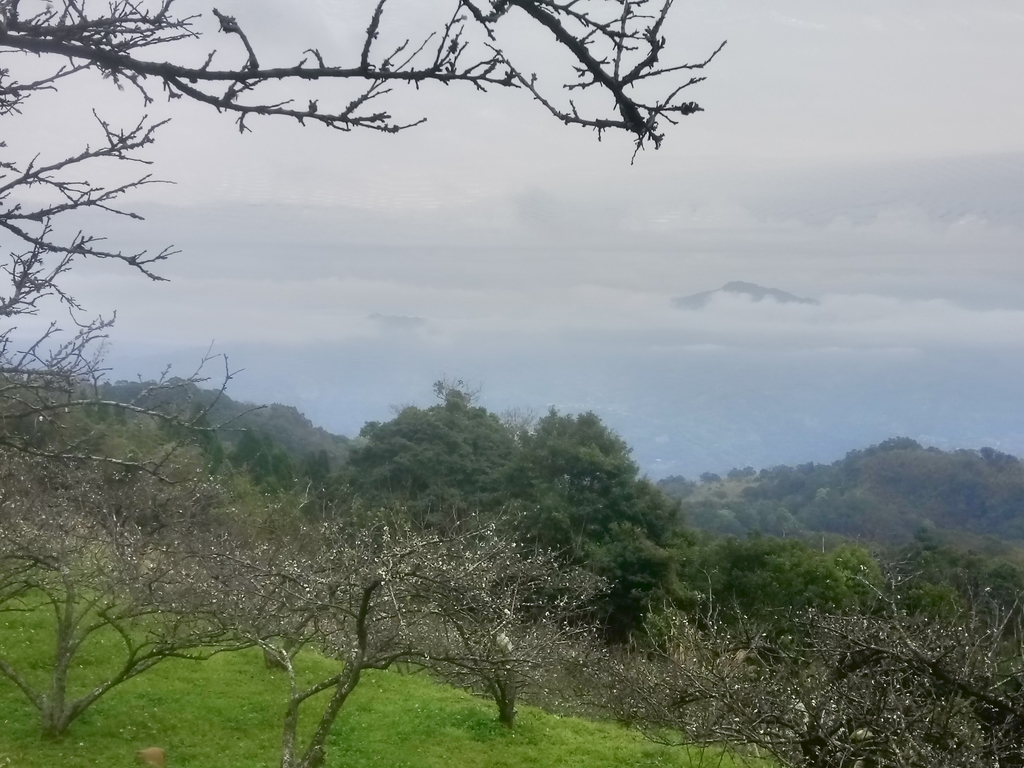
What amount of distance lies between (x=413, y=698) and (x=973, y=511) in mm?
28997

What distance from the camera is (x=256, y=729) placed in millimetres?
8922

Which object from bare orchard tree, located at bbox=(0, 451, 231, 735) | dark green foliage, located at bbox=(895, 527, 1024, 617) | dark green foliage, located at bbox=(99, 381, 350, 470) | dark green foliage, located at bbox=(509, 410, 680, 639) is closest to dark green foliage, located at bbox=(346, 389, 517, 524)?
dark green foliage, located at bbox=(509, 410, 680, 639)

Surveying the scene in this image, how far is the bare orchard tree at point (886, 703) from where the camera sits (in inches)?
170

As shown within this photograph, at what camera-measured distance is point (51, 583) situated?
7.90 meters

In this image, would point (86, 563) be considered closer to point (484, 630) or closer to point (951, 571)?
point (484, 630)

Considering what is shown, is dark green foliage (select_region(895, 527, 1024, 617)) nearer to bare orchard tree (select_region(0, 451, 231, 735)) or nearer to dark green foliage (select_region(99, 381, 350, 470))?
bare orchard tree (select_region(0, 451, 231, 735))

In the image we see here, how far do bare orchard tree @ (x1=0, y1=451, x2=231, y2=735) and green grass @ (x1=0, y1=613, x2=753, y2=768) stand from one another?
0.45m

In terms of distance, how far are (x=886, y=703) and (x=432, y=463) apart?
19.0 metres

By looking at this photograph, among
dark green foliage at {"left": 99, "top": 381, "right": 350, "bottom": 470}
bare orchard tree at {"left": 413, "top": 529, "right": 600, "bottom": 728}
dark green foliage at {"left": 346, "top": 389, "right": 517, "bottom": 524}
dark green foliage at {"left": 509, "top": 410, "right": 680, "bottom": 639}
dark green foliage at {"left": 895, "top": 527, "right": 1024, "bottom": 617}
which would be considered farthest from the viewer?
dark green foliage at {"left": 346, "top": 389, "right": 517, "bottom": 524}

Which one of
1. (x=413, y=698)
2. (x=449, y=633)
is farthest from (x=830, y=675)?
(x=413, y=698)

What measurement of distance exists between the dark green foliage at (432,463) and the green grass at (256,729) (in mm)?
10574

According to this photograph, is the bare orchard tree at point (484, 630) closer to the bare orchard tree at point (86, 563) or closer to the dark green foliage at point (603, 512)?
the bare orchard tree at point (86, 563)

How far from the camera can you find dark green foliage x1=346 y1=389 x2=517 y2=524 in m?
22.3

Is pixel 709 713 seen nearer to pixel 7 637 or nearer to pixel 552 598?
pixel 7 637
